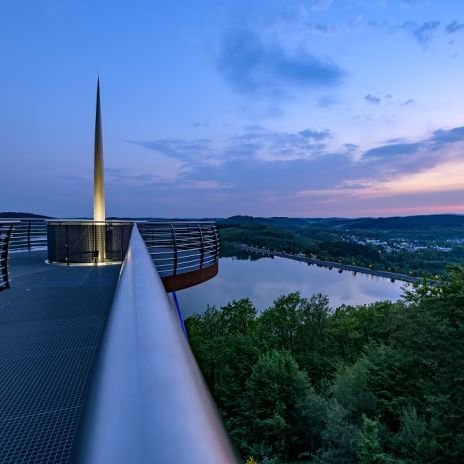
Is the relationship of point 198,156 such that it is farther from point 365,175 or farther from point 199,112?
point 365,175

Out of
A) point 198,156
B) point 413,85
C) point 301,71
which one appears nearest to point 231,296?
point 198,156

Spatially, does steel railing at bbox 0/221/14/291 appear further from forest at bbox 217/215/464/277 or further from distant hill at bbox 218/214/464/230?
distant hill at bbox 218/214/464/230

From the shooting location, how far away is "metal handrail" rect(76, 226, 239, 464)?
1.16 ft

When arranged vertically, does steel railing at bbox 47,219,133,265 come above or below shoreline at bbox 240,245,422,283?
above

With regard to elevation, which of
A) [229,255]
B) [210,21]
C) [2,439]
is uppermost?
[210,21]

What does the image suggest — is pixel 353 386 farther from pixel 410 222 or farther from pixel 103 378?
pixel 410 222

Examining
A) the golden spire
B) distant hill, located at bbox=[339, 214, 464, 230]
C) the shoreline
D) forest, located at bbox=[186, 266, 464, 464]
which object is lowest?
the shoreline

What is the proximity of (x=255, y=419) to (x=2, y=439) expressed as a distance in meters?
16.0

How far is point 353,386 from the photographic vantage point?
14289 mm

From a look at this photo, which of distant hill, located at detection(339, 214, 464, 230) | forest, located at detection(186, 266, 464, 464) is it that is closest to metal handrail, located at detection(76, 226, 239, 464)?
forest, located at detection(186, 266, 464, 464)

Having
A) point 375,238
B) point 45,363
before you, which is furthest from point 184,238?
point 375,238

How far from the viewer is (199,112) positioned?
38000 mm

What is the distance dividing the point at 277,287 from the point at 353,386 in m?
42.4

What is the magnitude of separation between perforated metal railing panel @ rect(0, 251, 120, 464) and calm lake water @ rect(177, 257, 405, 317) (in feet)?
112
